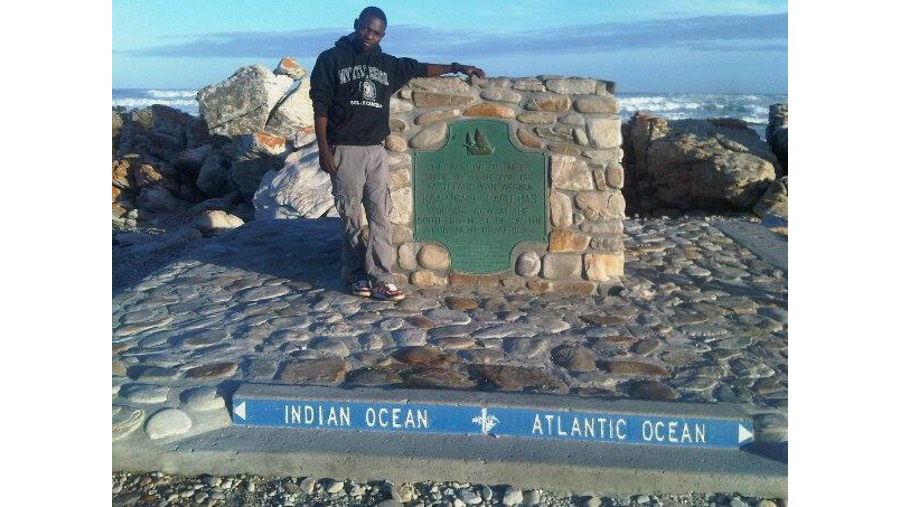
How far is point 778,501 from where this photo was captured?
3.29 m

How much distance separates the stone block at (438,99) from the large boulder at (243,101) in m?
Answer: 8.05

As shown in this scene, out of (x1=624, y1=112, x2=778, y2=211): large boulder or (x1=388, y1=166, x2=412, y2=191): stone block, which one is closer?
(x1=388, y1=166, x2=412, y2=191): stone block

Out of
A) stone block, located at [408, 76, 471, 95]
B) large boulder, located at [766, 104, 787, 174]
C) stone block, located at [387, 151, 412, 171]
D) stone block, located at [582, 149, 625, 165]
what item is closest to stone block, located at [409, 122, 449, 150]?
stone block, located at [387, 151, 412, 171]

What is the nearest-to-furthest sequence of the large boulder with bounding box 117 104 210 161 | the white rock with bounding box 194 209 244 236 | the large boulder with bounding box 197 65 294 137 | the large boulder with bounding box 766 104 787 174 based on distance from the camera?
1. the white rock with bounding box 194 209 244 236
2. the large boulder with bounding box 766 104 787 174
3. the large boulder with bounding box 197 65 294 137
4. the large boulder with bounding box 117 104 210 161

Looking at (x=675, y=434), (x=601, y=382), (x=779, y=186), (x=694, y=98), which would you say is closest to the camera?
(x=675, y=434)

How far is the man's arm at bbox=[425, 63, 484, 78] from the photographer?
5418 mm

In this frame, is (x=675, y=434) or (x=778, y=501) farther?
(x=675, y=434)

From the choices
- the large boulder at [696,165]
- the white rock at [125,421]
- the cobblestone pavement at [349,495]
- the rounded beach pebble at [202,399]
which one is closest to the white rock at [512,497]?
the cobblestone pavement at [349,495]

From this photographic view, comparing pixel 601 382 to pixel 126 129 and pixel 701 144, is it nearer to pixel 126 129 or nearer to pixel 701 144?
pixel 701 144

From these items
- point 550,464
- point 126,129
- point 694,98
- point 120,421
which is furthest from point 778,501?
point 694,98

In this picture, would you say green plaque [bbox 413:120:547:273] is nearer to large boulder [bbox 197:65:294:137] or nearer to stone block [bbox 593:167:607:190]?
stone block [bbox 593:167:607:190]

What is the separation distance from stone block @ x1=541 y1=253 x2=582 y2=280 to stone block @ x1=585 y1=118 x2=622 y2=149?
80 cm

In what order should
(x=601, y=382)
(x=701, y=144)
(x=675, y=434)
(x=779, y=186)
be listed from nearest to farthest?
(x=675, y=434) → (x=601, y=382) → (x=779, y=186) → (x=701, y=144)

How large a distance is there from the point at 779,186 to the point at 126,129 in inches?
474
